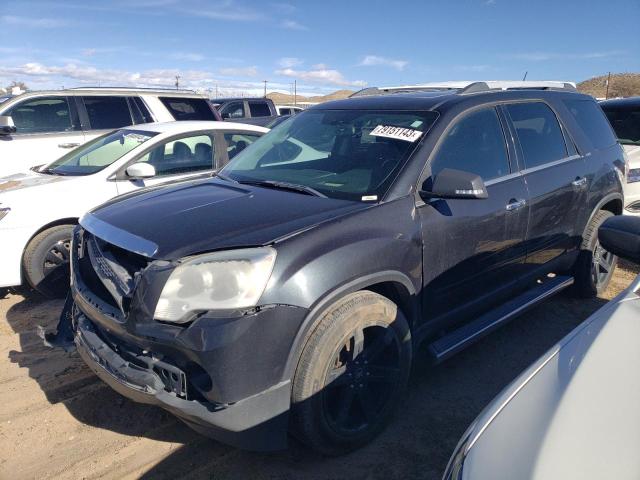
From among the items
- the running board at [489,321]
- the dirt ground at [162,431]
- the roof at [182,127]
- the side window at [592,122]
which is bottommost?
the dirt ground at [162,431]

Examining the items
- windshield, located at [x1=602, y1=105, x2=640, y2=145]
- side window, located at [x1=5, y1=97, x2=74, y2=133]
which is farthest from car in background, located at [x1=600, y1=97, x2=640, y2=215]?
side window, located at [x1=5, y1=97, x2=74, y2=133]

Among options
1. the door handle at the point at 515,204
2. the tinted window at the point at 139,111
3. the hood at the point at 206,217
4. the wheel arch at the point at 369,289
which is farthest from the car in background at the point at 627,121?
the tinted window at the point at 139,111

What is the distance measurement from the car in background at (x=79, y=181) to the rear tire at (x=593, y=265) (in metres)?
3.40

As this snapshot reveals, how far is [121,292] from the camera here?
2488 mm

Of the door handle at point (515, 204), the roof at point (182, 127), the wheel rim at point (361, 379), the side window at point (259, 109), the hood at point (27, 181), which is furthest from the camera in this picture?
the side window at point (259, 109)

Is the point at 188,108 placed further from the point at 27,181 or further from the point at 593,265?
the point at 593,265

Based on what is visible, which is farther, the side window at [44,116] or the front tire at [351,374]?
the side window at [44,116]

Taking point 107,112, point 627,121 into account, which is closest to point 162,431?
point 107,112

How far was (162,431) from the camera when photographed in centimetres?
301

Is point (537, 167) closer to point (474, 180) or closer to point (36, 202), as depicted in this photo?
point (474, 180)

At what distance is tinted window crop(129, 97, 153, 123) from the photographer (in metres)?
8.13

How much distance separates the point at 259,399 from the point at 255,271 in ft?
1.86

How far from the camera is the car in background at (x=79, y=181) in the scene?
4.64 meters

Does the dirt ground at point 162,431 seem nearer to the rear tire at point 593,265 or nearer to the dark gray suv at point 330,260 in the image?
the dark gray suv at point 330,260
